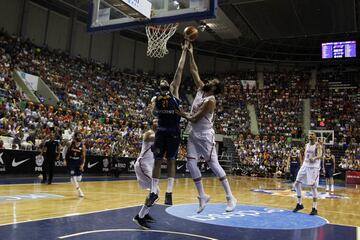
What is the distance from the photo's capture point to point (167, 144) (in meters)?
5.96

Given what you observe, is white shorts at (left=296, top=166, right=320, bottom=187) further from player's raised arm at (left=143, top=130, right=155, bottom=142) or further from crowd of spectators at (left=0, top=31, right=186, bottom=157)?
crowd of spectators at (left=0, top=31, right=186, bottom=157)

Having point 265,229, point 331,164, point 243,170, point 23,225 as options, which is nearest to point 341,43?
point 243,170

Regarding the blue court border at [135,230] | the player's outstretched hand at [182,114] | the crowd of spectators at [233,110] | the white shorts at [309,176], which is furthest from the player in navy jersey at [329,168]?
the crowd of spectators at [233,110]

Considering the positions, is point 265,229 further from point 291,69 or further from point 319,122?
point 291,69

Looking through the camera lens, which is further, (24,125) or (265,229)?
(24,125)

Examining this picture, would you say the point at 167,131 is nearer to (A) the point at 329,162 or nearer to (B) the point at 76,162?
(B) the point at 76,162

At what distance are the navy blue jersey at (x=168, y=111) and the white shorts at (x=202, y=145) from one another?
355mm

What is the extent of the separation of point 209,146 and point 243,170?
74.1 feet

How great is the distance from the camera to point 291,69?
3862cm

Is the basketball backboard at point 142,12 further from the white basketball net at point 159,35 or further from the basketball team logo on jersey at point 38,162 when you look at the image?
the basketball team logo on jersey at point 38,162

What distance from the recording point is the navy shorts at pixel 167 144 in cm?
595

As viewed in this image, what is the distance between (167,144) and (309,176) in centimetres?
463

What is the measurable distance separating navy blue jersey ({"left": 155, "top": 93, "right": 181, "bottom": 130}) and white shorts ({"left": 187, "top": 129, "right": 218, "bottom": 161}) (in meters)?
0.36

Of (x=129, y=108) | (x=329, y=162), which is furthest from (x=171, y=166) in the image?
(x=129, y=108)
